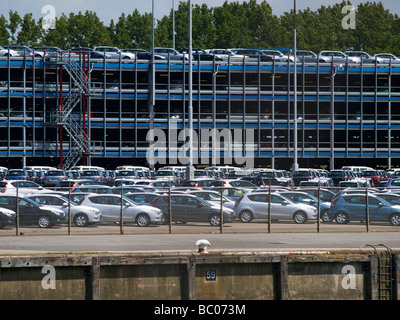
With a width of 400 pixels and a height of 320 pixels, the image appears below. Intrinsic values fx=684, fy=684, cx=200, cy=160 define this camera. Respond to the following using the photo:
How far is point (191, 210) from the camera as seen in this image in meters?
27.4

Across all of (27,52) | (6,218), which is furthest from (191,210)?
(27,52)

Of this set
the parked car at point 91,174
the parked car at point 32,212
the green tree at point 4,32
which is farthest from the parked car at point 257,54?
the parked car at point 32,212

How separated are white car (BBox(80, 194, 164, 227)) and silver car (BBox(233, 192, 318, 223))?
165 inches

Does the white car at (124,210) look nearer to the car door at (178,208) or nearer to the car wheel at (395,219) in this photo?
the car door at (178,208)

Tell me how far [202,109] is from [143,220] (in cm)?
5380

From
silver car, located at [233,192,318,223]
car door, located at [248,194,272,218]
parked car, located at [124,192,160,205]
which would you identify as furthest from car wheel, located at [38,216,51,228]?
car door, located at [248,194,272,218]

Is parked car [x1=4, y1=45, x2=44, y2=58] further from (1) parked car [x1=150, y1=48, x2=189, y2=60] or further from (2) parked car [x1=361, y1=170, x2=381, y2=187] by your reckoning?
(2) parked car [x1=361, y1=170, x2=381, y2=187]

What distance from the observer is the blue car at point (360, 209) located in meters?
28.0

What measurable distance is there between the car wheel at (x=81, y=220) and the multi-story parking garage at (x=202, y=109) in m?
46.3
